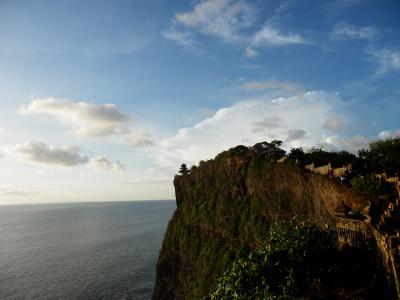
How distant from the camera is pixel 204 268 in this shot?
6141cm

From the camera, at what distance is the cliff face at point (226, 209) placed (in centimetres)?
4225

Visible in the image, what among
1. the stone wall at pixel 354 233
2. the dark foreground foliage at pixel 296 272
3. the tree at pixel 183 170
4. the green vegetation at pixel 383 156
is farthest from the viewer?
the tree at pixel 183 170

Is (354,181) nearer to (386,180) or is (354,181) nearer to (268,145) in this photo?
(386,180)

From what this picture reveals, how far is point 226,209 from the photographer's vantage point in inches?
2532

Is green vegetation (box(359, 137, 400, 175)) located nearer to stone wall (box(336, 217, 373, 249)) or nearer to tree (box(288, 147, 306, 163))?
tree (box(288, 147, 306, 163))

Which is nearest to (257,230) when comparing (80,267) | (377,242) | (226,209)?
(226,209)

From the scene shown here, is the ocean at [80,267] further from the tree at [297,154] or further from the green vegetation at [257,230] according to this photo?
the tree at [297,154]

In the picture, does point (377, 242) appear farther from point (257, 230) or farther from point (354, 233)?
point (257, 230)

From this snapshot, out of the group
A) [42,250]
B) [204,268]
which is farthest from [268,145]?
[42,250]

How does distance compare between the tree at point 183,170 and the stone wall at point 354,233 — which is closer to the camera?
the stone wall at point 354,233

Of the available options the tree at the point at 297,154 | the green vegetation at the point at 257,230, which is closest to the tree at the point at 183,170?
the green vegetation at the point at 257,230

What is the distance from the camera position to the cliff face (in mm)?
42250

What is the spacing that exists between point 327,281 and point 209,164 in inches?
2034

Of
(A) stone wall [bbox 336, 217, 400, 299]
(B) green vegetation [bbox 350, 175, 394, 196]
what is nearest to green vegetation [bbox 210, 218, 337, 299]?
(A) stone wall [bbox 336, 217, 400, 299]
